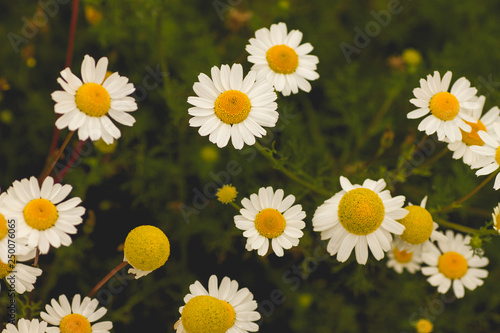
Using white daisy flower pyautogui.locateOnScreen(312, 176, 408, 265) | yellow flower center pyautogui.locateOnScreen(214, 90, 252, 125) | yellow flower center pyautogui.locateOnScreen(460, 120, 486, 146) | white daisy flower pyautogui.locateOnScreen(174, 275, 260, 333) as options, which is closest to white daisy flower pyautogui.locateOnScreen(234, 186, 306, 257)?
white daisy flower pyautogui.locateOnScreen(312, 176, 408, 265)

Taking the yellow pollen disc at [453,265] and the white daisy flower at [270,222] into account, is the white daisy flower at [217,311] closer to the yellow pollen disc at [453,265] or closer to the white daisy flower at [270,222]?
the white daisy flower at [270,222]

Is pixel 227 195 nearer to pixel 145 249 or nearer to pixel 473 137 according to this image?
pixel 145 249

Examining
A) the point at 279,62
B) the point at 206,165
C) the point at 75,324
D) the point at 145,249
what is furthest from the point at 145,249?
the point at 206,165

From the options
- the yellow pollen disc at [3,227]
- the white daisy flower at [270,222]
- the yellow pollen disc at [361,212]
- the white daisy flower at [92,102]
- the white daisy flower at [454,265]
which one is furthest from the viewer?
the white daisy flower at [454,265]

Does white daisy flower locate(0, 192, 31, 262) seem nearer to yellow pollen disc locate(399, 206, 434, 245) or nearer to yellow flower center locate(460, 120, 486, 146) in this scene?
yellow pollen disc locate(399, 206, 434, 245)

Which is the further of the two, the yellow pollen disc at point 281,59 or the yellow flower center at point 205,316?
the yellow pollen disc at point 281,59

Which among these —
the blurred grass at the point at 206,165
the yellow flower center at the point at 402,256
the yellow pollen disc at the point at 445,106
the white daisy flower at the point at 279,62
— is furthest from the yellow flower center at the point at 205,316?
the yellow pollen disc at the point at 445,106

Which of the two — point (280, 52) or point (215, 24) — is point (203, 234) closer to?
point (280, 52)

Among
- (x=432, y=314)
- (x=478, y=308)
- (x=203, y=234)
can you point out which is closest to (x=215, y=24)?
(x=203, y=234)
